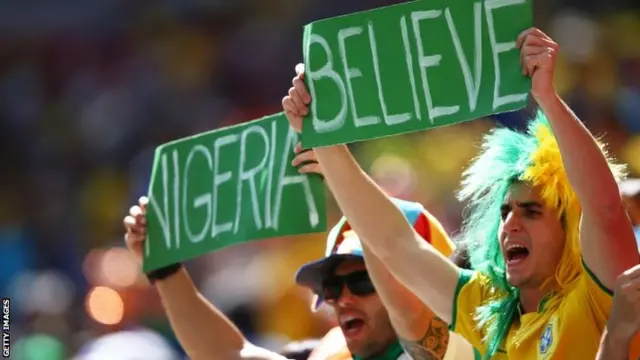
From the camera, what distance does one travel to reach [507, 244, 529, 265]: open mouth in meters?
2.73

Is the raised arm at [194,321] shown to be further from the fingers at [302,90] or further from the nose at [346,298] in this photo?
the fingers at [302,90]

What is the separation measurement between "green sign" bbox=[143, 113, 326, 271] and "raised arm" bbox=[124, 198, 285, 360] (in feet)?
0.18

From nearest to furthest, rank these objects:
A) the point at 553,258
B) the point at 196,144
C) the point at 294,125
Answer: the point at 553,258 → the point at 294,125 → the point at 196,144

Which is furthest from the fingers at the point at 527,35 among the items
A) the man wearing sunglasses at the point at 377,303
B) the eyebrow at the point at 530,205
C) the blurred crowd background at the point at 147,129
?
the blurred crowd background at the point at 147,129

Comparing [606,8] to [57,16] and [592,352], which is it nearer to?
[57,16]

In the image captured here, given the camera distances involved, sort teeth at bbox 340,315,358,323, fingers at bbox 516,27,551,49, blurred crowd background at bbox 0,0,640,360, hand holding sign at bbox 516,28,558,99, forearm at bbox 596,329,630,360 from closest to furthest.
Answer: forearm at bbox 596,329,630,360, hand holding sign at bbox 516,28,558,99, fingers at bbox 516,27,551,49, teeth at bbox 340,315,358,323, blurred crowd background at bbox 0,0,640,360

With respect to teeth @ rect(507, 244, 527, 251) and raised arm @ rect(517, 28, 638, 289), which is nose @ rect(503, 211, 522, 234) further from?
raised arm @ rect(517, 28, 638, 289)

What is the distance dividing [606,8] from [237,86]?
7.01ft

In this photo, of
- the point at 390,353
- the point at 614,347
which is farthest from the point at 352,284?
the point at 614,347

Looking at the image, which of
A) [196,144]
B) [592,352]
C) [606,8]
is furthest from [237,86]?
[592,352]

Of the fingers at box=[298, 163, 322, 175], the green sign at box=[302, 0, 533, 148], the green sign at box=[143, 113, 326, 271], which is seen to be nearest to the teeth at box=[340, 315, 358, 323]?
the green sign at box=[143, 113, 326, 271]

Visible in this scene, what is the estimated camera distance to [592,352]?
8.41 feet

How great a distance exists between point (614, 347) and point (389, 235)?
2.45 ft

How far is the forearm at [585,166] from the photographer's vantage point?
97.0 inches
